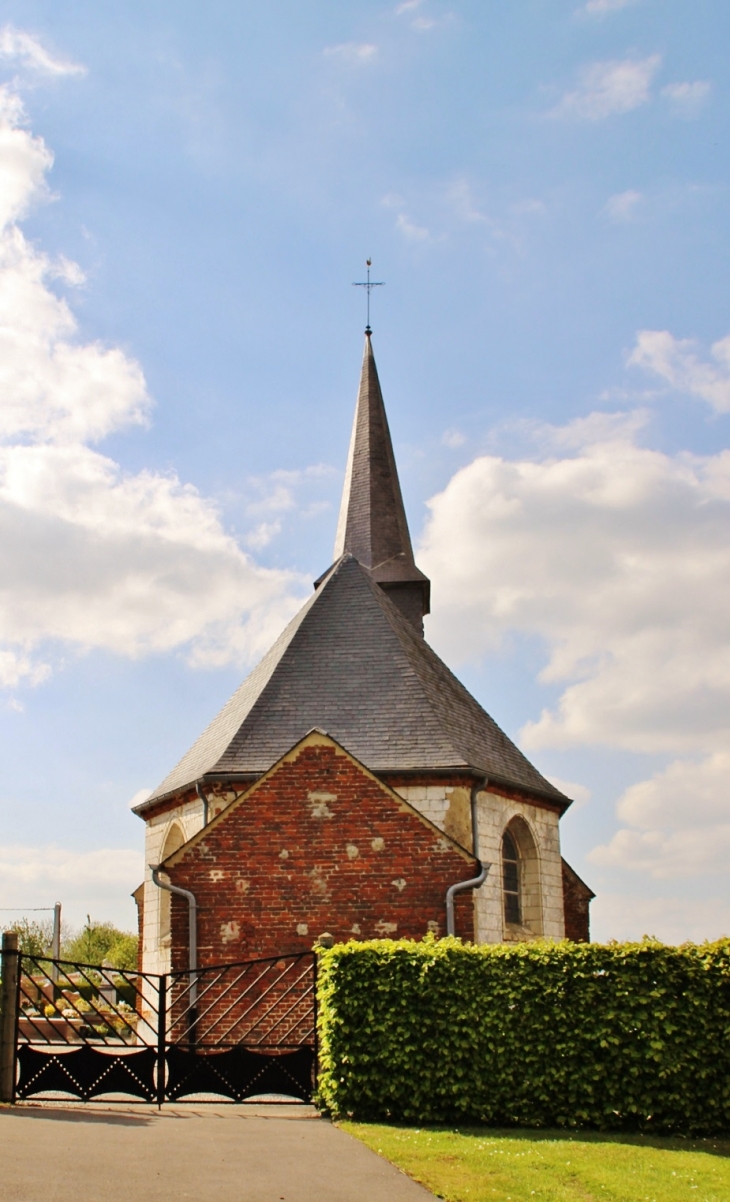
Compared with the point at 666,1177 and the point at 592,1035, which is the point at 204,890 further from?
the point at 666,1177

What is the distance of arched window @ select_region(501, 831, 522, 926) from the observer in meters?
17.5

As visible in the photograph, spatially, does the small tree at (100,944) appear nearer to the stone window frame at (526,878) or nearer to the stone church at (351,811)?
the stone church at (351,811)

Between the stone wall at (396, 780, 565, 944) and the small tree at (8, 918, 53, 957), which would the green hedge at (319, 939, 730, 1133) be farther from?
the small tree at (8, 918, 53, 957)

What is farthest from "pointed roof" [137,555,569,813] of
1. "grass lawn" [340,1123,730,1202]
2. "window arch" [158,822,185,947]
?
"grass lawn" [340,1123,730,1202]

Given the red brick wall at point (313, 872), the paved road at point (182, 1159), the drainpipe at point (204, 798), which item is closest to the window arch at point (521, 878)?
the red brick wall at point (313, 872)

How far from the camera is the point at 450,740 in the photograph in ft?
53.6

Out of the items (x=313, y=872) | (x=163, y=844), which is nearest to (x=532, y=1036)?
(x=313, y=872)

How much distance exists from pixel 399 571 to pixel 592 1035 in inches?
628

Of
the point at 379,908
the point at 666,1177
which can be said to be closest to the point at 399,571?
the point at 379,908

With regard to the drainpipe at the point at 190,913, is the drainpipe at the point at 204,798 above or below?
above

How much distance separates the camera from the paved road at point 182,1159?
692 centimetres

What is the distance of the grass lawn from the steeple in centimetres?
1604

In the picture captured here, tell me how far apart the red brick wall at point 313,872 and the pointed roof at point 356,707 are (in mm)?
2439

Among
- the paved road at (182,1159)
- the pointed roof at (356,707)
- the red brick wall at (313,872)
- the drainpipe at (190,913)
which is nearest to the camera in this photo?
the paved road at (182,1159)
